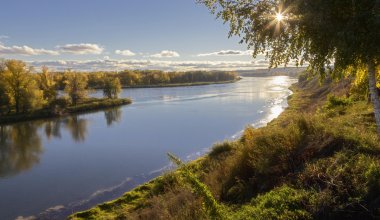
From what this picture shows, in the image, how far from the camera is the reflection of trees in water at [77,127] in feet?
153

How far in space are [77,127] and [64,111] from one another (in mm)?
19061

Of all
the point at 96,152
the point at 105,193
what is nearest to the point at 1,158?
the point at 96,152

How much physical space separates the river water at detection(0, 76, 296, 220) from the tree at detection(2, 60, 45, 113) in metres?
7.74

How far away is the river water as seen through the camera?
23344mm

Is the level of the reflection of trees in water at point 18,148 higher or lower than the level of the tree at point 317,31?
lower

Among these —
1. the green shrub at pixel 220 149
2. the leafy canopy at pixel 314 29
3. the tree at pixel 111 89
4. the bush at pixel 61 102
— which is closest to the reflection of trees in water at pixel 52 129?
the bush at pixel 61 102

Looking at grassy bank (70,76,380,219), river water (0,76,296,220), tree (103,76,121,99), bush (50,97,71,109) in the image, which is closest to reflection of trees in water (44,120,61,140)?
river water (0,76,296,220)

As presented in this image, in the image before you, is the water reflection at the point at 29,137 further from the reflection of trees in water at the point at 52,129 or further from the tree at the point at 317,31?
the tree at the point at 317,31

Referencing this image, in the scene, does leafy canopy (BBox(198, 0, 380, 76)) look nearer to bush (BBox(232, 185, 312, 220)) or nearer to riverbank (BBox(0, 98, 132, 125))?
bush (BBox(232, 185, 312, 220))

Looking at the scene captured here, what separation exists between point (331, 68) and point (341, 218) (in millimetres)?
7041

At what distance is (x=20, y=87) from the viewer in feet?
225

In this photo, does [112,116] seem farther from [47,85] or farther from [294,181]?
[294,181]

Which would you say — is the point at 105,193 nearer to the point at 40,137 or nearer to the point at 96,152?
the point at 96,152

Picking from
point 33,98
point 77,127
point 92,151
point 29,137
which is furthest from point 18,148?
point 33,98
